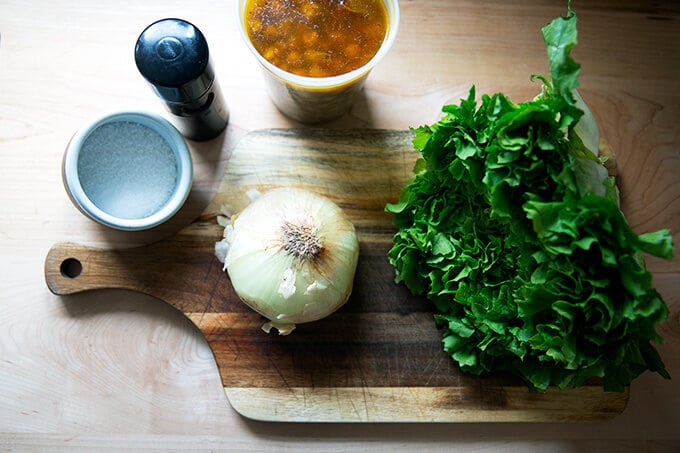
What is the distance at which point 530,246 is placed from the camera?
0.82m

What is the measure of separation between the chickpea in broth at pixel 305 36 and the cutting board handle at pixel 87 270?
453 millimetres

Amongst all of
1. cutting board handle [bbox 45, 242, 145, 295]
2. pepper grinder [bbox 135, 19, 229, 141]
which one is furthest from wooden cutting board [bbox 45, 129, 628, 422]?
pepper grinder [bbox 135, 19, 229, 141]

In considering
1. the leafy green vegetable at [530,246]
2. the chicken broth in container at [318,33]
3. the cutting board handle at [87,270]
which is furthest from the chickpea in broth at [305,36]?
the cutting board handle at [87,270]

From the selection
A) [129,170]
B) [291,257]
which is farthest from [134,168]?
[291,257]

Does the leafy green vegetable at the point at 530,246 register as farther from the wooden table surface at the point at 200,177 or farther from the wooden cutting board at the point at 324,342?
the wooden table surface at the point at 200,177

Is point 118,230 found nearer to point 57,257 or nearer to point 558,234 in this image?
point 57,257

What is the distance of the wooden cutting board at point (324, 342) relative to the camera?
3.20 ft

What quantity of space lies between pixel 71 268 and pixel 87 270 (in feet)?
0.14

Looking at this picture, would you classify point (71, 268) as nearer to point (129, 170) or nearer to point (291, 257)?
point (129, 170)

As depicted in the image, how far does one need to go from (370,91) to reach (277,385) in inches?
22.5

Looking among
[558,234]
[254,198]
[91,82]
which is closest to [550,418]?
[558,234]

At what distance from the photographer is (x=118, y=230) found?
1010 mm

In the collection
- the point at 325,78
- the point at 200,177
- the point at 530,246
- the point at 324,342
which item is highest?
the point at 325,78

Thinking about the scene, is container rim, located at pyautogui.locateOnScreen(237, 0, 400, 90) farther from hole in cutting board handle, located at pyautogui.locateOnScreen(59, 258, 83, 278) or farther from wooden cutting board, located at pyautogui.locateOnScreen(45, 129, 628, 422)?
hole in cutting board handle, located at pyautogui.locateOnScreen(59, 258, 83, 278)
